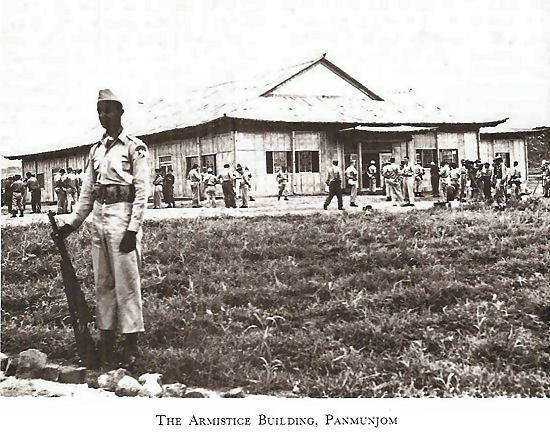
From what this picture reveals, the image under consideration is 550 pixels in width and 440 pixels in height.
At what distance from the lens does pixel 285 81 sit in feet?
55.5

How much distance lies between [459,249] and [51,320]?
13.1 feet

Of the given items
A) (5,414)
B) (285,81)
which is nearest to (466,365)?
(5,414)

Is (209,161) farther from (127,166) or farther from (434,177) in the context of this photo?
(127,166)

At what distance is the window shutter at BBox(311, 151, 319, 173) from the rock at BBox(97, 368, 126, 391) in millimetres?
13243

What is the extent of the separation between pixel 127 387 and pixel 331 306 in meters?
1.84

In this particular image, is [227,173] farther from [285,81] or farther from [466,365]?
[466,365]

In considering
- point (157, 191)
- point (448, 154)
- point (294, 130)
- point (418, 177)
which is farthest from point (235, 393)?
point (448, 154)

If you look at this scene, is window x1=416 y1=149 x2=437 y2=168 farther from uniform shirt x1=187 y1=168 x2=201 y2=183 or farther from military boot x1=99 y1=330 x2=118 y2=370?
military boot x1=99 y1=330 x2=118 y2=370

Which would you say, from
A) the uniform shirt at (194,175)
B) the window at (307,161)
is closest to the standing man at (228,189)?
the uniform shirt at (194,175)

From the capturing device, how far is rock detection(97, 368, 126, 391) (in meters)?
4.47

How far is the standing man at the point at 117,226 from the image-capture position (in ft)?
14.9

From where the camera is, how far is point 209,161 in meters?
16.8

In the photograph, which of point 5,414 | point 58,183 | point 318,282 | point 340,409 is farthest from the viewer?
point 58,183

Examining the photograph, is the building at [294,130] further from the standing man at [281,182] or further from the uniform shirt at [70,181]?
the uniform shirt at [70,181]
